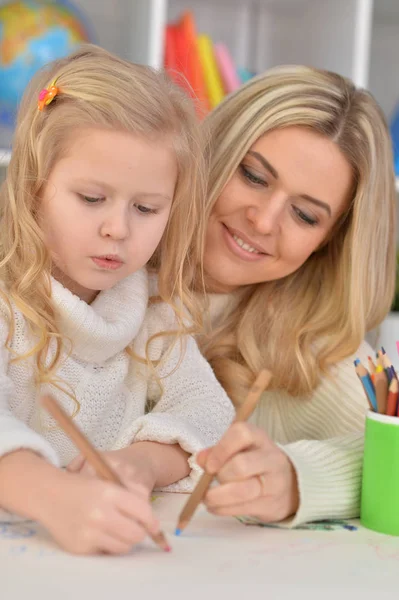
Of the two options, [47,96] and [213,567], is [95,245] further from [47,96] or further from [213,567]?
[213,567]

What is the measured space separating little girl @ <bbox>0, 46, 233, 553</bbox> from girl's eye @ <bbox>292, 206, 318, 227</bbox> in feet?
0.75

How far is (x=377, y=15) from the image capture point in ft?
8.16

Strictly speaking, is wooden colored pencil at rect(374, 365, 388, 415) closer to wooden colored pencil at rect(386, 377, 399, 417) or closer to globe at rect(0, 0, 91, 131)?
wooden colored pencil at rect(386, 377, 399, 417)

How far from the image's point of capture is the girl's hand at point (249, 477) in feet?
2.71

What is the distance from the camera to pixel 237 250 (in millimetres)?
1335

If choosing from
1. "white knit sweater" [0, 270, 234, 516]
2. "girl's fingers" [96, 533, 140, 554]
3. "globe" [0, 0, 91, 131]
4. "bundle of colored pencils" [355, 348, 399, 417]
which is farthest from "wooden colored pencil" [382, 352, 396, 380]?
"globe" [0, 0, 91, 131]

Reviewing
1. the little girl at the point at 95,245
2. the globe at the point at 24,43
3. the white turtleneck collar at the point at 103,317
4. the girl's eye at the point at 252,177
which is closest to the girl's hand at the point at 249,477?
the little girl at the point at 95,245

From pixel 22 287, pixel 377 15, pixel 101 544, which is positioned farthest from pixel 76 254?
pixel 377 15

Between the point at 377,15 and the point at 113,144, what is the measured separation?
68.6 inches

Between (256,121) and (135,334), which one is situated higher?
(256,121)

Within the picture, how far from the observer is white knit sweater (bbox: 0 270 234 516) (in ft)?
3.29

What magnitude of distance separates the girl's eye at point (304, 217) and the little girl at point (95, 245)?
9.0 inches

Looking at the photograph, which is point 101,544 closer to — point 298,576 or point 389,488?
point 298,576

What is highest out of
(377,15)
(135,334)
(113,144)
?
(377,15)
